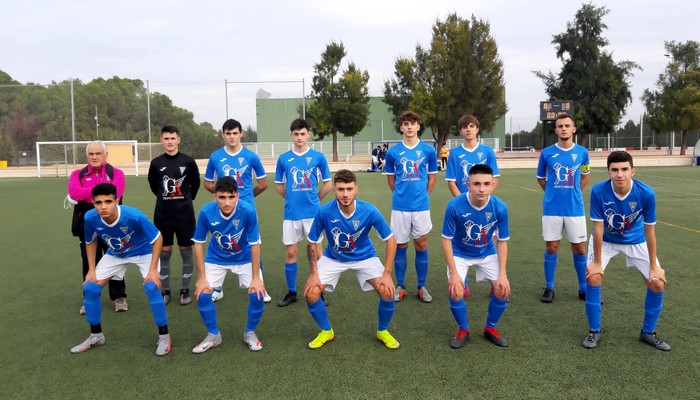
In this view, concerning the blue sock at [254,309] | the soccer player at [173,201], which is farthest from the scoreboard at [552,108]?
the blue sock at [254,309]

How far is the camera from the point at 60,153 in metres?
29.9

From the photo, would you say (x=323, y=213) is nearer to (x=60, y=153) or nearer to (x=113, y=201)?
(x=113, y=201)

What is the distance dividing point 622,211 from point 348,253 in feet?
7.54

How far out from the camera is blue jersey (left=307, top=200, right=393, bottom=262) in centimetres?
392

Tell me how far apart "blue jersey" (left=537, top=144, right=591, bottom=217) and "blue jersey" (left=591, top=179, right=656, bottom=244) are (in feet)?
3.37

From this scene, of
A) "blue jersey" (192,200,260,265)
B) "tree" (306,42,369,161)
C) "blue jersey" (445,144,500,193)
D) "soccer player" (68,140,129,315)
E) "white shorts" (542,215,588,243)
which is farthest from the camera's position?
"tree" (306,42,369,161)

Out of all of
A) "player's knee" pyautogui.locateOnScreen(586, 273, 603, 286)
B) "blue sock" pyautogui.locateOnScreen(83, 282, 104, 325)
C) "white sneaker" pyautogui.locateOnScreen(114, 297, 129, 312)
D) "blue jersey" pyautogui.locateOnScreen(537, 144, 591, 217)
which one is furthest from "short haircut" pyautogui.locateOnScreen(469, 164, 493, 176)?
"white sneaker" pyautogui.locateOnScreen(114, 297, 129, 312)

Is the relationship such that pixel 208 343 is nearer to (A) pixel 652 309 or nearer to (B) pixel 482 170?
(B) pixel 482 170

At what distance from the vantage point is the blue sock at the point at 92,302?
3896 mm

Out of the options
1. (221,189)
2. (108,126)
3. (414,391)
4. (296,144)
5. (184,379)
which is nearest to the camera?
(414,391)

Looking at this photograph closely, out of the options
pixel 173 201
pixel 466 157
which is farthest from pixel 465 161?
pixel 173 201

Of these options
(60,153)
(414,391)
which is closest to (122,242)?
(414,391)

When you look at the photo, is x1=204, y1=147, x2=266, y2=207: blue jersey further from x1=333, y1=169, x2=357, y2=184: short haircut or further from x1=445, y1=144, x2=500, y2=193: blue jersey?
x1=445, y1=144, x2=500, y2=193: blue jersey

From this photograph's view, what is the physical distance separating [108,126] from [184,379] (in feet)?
143
